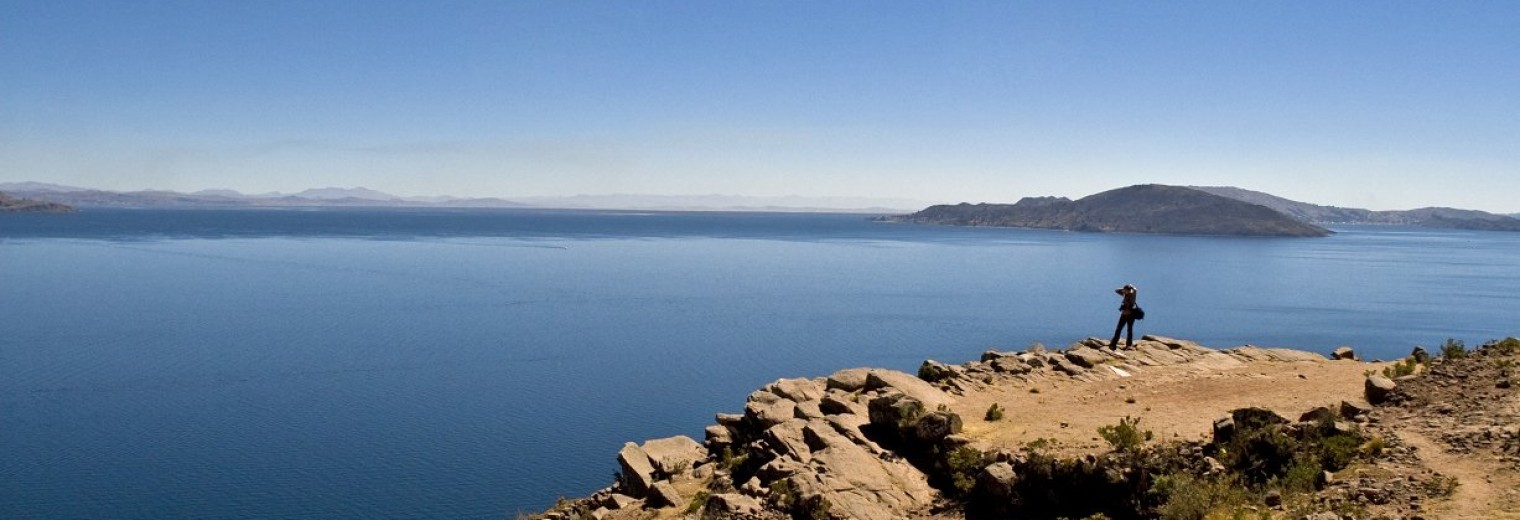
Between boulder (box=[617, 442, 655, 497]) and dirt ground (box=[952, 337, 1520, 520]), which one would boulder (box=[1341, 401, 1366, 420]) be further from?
boulder (box=[617, 442, 655, 497])

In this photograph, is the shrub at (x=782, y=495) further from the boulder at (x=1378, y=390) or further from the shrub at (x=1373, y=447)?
the boulder at (x=1378, y=390)

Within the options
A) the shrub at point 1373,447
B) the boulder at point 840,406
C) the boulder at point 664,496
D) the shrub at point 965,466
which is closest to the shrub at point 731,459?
the boulder at point 664,496

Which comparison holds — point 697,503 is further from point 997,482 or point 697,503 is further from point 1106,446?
point 1106,446

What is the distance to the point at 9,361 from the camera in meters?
45.8

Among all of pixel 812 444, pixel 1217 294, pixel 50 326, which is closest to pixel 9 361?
pixel 50 326

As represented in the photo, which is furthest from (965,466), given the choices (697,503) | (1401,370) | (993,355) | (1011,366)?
(993,355)

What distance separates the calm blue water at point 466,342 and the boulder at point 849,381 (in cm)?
918

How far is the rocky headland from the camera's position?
14609 mm

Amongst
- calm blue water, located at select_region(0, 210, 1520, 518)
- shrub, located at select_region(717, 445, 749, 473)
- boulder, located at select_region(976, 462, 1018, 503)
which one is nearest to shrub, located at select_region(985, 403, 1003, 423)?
boulder, located at select_region(976, 462, 1018, 503)

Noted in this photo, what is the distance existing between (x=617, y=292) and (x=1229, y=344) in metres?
46.7

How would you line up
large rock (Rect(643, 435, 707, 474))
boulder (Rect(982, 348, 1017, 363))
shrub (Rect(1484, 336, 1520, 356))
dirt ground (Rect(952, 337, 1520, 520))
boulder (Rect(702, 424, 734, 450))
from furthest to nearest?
boulder (Rect(982, 348, 1017, 363))
boulder (Rect(702, 424, 734, 450))
large rock (Rect(643, 435, 707, 474))
shrub (Rect(1484, 336, 1520, 356))
dirt ground (Rect(952, 337, 1520, 520))

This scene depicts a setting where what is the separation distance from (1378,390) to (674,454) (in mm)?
14976

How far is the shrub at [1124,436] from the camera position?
17.1 metres

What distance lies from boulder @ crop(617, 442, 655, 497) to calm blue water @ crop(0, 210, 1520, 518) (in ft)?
18.1
